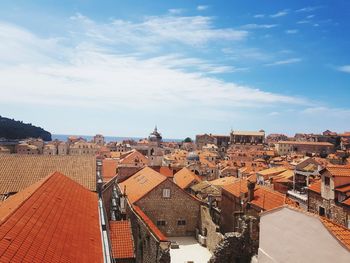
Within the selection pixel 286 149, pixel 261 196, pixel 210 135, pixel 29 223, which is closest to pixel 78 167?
pixel 261 196

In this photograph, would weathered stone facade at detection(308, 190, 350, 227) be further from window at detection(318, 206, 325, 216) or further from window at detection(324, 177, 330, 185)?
window at detection(324, 177, 330, 185)

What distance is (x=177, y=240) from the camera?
32.6 m

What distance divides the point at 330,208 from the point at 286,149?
132 m

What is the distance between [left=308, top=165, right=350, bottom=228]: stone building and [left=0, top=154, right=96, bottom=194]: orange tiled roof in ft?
59.5

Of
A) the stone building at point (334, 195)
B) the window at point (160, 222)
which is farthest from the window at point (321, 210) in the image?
the window at point (160, 222)

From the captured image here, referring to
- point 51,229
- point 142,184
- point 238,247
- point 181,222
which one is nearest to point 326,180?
point 238,247

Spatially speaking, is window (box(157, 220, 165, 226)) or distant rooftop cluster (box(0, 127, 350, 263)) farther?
window (box(157, 220, 165, 226))

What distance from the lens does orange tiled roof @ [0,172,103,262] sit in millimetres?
10695

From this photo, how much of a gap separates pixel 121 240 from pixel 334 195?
52.6ft

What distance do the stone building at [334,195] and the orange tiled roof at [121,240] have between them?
49.6 feet

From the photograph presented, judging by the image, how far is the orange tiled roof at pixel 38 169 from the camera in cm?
2780

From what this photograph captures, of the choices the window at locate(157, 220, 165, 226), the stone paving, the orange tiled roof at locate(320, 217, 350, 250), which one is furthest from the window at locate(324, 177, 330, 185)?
the orange tiled roof at locate(320, 217, 350, 250)

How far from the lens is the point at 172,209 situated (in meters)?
33.1

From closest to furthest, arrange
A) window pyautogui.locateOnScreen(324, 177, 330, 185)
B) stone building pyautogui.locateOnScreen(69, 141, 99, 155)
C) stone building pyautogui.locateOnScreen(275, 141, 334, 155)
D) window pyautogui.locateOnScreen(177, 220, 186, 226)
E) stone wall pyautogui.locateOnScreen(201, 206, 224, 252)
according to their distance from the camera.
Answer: window pyautogui.locateOnScreen(324, 177, 330, 185)
stone wall pyautogui.locateOnScreen(201, 206, 224, 252)
window pyautogui.locateOnScreen(177, 220, 186, 226)
stone building pyautogui.locateOnScreen(275, 141, 334, 155)
stone building pyautogui.locateOnScreen(69, 141, 99, 155)
